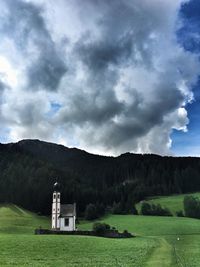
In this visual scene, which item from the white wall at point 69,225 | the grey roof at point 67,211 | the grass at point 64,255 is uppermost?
the grey roof at point 67,211

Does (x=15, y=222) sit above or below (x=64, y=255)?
above

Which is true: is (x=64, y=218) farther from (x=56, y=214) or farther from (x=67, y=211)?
(x=56, y=214)

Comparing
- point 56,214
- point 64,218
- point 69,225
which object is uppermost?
point 56,214

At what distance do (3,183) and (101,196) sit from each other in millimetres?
49654

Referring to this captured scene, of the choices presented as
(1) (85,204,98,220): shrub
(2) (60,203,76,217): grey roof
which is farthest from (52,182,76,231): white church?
(1) (85,204,98,220): shrub

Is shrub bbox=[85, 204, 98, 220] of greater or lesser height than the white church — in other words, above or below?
above

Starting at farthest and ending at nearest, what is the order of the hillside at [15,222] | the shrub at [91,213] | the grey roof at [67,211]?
the shrub at [91,213] → the grey roof at [67,211] → the hillside at [15,222]

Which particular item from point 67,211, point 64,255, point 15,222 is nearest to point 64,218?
point 67,211

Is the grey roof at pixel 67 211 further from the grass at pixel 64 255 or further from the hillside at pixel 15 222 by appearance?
the grass at pixel 64 255

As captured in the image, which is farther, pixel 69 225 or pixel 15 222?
pixel 15 222

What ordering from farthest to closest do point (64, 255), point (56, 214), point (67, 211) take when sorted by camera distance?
point (56, 214) < point (67, 211) < point (64, 255)

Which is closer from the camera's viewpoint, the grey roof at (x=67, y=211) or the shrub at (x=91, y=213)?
the grey roof at (x=67, y=211)

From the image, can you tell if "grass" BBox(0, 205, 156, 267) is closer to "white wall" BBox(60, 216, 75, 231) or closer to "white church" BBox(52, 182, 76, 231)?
"white wall" BBox(60, 216, 75, 231)

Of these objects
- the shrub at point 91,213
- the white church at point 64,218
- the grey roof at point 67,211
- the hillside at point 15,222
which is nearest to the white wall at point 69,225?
the white church at point 64,218
